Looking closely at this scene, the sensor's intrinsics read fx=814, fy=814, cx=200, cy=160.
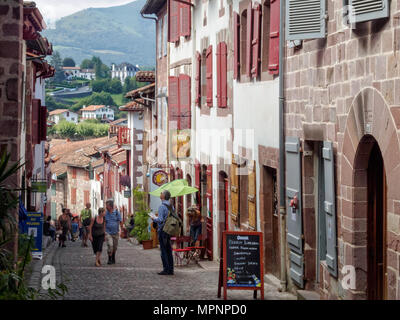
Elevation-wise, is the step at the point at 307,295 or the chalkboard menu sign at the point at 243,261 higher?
the chalkboard menu sign at the point at 243,261

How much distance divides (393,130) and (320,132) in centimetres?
316

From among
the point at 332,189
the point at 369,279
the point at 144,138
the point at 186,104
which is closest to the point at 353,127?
the point at 332,189

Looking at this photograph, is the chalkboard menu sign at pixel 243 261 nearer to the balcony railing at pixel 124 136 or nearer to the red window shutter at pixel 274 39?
the red window shutter at pixel 274 39

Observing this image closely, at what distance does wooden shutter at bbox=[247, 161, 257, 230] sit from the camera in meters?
15.0

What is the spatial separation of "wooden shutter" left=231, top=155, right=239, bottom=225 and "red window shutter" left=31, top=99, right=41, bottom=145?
10508 mm

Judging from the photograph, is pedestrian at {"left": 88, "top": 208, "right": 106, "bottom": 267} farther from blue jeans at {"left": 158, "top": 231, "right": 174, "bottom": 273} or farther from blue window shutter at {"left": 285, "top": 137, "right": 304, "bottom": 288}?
blue window shutter at {"left": 285, "top": 137, "right": 304, "bottom": 288}

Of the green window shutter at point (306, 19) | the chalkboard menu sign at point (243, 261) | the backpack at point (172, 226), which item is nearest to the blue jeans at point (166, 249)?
the backpack at point (172, 226)

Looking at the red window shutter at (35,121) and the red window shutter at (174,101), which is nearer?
the red window shutter at (174,101)

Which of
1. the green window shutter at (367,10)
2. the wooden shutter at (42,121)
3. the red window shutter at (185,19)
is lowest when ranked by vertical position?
the wooden shutter at (42,121)

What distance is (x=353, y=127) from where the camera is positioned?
9.54 m

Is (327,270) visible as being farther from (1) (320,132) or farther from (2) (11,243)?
(2) (11,243)

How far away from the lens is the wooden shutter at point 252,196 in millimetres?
15008

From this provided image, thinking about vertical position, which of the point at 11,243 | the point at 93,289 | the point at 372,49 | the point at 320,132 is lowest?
the point at 93,289

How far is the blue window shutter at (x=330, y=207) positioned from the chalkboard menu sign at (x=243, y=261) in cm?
110
